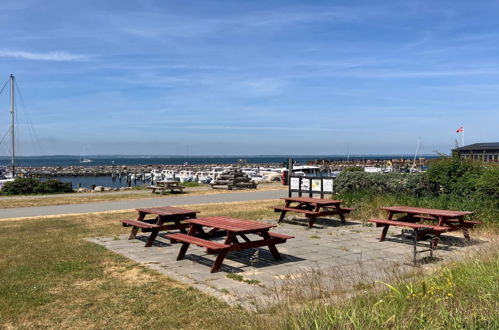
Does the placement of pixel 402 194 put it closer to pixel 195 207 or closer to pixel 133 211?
pixel 195 207

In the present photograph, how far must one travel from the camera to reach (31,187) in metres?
23.6

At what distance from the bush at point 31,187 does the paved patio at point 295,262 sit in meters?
15.2

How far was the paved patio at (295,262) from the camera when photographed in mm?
5992

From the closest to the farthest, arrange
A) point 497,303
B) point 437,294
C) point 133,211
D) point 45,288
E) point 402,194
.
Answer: point 497,303, point 437,294, point 45,288, point 402,194, point 133,211

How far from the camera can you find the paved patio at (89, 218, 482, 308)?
19.7 ft

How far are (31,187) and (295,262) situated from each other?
19752mm

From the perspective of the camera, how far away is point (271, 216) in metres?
14.1

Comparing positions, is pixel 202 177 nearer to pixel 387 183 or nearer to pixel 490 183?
pixel 387 183

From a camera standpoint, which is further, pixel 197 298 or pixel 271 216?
pixel 271 216

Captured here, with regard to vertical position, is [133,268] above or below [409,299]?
below

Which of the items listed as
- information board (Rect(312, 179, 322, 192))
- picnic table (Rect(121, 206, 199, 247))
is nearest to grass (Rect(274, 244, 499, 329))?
picnic table (Rect(121, 206, 199, 247))

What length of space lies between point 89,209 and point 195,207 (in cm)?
375

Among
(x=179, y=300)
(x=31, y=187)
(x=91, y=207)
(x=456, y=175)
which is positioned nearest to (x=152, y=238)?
(x=179, y=300)

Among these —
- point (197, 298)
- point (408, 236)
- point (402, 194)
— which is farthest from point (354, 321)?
point (402, 194)
